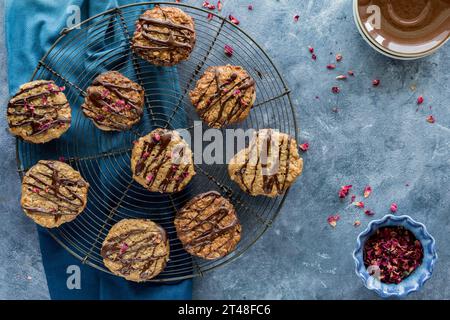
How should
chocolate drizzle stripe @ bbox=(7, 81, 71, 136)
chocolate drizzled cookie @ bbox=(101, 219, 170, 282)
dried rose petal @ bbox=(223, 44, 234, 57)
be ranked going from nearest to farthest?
1. chocolate drizzle stripe @ bbox=(7, 81, 71, 136)
2. chocolate drizzled cookie @ bbox=(101, 219, 170, 282)
3. dried rose petal @ bbox=(223, 44, 234, 57)

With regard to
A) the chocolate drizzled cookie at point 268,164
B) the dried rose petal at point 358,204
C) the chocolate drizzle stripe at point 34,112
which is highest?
the chocolate drizzle stripe at point 34,112

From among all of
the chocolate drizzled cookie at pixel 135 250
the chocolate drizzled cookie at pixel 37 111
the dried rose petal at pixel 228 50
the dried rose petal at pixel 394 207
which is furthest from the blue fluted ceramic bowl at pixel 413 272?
the chocolate drizzled cookie at pixel 37 111

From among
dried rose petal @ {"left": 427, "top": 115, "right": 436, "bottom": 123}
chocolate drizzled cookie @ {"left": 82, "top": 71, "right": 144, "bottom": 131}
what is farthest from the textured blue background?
chocolate drizzled cookie @ {"left": 82, "top": 71, "right": 144, "bottom": 131}

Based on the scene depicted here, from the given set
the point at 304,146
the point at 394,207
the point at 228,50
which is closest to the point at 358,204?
the point at 394,207

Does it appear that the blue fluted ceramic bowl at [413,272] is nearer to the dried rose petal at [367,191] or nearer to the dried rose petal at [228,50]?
the dried rose petal at [367,191]

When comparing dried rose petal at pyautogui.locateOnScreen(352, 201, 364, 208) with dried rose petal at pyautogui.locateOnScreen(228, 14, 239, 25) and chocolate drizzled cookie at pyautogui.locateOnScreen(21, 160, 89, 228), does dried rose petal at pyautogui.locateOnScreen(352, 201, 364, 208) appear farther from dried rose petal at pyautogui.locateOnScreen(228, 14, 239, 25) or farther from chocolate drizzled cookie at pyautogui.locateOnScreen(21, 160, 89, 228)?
chocolate drizzled cookie at pyautogui.locateOnScreen(21, 160, 89, 228)

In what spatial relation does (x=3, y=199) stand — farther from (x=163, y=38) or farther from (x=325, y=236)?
(x=325, y=236)
